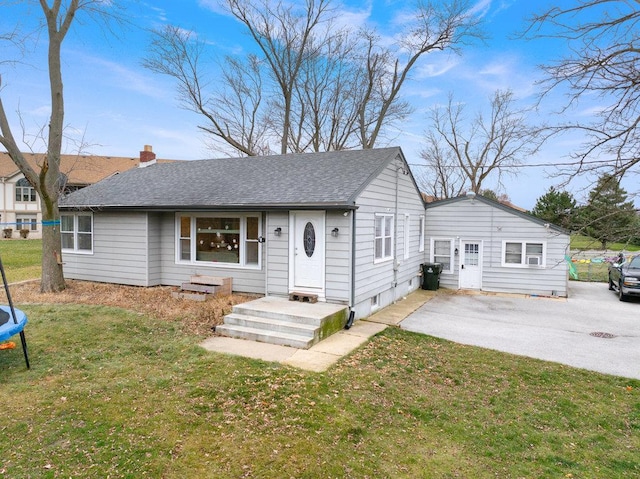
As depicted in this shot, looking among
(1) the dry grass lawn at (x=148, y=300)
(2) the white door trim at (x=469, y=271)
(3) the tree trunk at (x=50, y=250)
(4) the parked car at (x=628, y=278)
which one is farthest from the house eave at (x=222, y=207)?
(4) the parked car at (x=628, y=278)

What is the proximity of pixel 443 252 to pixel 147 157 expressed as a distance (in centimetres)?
1248

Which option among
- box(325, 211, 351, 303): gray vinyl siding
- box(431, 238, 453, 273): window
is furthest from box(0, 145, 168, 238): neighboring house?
box(325, 211, 351, 303): gray vinyl siding

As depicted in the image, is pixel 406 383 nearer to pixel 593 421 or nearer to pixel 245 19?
pixel 593 421

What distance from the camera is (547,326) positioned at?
Result: 9570mm

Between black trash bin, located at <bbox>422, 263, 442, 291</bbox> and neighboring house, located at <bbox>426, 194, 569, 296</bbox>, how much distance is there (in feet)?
2.20

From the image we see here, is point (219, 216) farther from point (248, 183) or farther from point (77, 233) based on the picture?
point (77, 233)

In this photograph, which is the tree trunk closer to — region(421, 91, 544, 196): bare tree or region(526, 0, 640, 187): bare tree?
region(526, 0, 640, 187): bare tree

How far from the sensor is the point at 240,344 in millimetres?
7250

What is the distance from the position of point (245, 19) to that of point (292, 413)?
24.6 meters

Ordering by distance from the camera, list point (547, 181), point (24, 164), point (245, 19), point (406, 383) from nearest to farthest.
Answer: point (547, 181) < point (406, 383) < point (24, 164) < point (245, 19)

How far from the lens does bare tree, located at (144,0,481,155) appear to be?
23.3 metres

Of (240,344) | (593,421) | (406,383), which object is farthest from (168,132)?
(593,421)

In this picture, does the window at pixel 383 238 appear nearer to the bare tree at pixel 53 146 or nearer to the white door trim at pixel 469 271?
the white door trim at pixel 469 271

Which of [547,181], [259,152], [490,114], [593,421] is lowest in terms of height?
[593,421]
